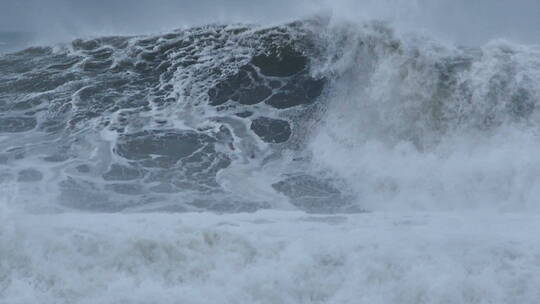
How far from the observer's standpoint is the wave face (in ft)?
21.1

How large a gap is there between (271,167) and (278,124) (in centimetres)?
153

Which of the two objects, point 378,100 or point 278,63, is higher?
point 278,63

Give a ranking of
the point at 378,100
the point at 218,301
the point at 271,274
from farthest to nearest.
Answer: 1. the point at 378,100
2. the point at 271,274
3. the point at 218,301

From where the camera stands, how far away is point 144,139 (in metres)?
8.16

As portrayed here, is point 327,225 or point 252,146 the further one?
point 252,146

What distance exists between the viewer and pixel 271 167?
7.58 metres

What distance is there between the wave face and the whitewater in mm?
35

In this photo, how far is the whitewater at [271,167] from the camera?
14.1ft

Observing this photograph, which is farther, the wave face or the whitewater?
the wave face

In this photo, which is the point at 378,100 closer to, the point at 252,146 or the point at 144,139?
the point at 252,146

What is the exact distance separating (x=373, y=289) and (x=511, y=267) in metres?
1.19

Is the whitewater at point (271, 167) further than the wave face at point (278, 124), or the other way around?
the wave face at point (278, 124)

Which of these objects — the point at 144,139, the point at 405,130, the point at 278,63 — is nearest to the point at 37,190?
the point at 144,139

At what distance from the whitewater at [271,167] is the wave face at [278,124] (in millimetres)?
35
